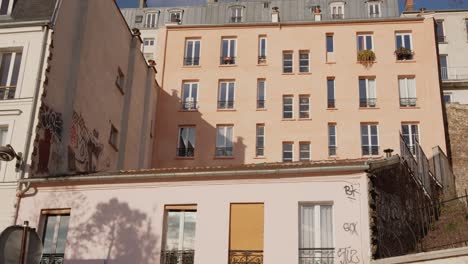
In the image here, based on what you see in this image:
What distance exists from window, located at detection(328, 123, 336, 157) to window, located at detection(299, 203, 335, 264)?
17.6 metres

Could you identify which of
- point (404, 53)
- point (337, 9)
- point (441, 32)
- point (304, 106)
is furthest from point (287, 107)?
point (441, 32)

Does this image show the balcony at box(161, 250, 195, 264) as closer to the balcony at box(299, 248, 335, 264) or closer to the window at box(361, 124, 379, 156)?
the balcony at box(299, 248, 335, 264)

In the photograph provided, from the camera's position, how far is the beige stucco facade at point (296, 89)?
34.1m

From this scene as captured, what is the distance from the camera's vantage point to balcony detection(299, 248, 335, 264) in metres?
15.8

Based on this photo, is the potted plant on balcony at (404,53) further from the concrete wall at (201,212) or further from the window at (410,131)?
the concrete wall at (201,212)

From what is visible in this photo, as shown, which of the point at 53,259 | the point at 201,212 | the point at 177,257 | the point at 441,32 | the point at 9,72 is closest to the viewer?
the point at 177,257

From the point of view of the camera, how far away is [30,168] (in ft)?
60.1

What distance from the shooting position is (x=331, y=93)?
3525 centimetres

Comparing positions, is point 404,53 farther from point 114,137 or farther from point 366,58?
point 114,137

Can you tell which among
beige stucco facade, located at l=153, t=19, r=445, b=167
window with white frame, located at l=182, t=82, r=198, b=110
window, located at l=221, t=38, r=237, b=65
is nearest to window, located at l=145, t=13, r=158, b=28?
beige stucco facade, located at l=153, t=19, r=445, b=167

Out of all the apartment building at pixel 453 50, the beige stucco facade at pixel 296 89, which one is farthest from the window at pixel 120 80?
the apartment building at pixel 453 50

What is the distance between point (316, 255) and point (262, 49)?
73.0 ft

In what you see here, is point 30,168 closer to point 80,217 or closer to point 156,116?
point 80,217

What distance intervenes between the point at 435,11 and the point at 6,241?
4556cm
